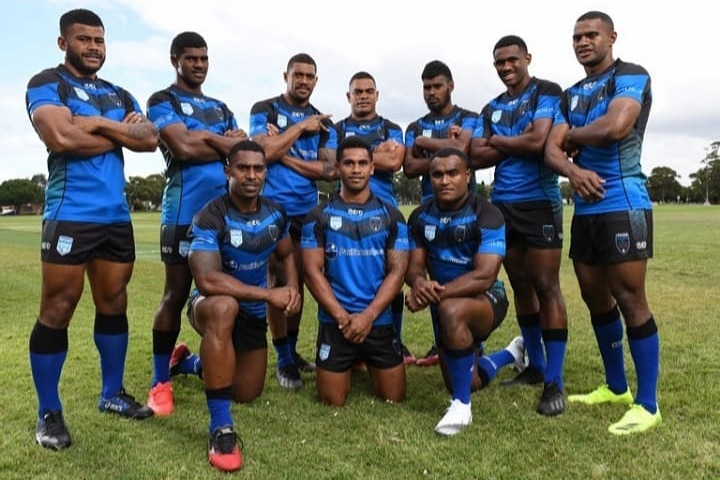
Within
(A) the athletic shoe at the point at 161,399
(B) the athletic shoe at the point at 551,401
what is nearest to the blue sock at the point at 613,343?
(B) the athletic shoe at the point at 551,401

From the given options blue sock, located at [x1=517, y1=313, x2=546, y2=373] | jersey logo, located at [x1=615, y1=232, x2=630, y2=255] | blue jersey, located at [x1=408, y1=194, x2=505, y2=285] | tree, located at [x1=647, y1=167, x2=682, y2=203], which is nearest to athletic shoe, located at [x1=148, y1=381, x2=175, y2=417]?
blue jersey, located at [x1=408, y1=194, x2=505, y2=285]

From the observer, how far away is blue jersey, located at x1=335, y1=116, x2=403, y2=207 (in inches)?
244

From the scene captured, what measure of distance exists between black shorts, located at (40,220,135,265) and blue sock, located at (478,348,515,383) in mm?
3316

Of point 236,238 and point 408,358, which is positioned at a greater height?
point 236,238

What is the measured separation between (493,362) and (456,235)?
1388 millimetres

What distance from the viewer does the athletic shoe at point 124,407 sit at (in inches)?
189

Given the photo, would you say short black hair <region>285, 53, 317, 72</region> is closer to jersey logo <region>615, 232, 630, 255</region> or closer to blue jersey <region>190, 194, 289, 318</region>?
blue jersey <region>190, 194, 289, 318</region>

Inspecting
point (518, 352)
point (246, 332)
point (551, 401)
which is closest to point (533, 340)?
point (518, 352)

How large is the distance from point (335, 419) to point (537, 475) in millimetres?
1662

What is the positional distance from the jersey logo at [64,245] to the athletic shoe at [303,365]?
8.88 ft

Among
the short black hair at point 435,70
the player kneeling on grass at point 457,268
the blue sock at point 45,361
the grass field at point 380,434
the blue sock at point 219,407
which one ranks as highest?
the short black hair at point 435,70

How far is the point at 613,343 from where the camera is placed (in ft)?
16.7

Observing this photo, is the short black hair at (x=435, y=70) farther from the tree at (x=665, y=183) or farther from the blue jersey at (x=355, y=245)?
the tree at (x=665, y=183)

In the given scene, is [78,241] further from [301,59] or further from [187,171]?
[301,59]
